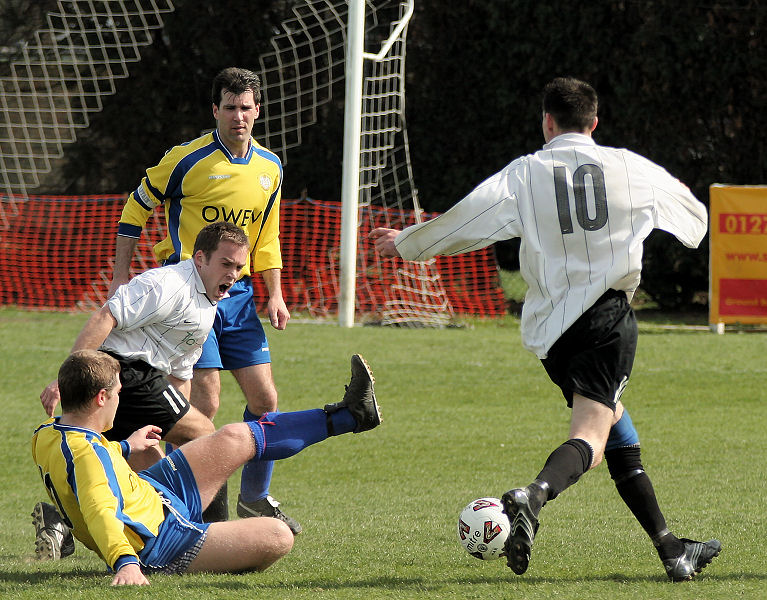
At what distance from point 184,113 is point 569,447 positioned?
15761 mm

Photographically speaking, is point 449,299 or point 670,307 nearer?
point 449,299

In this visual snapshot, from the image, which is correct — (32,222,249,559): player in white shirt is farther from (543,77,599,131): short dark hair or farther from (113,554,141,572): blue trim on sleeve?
(543,77,599,131): short dark hair

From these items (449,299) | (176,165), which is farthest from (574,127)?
(449,299)

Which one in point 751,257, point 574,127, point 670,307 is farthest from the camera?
point 670,307

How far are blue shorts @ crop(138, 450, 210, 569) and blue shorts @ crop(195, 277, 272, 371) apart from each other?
1209 millimetres

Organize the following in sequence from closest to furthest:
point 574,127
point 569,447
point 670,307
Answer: point 569,447 < point 574,127 < point 670,307

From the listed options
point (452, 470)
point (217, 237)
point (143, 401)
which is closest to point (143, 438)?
point (143, 401)

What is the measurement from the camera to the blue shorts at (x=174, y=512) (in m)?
4.18

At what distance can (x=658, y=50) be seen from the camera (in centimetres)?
1627

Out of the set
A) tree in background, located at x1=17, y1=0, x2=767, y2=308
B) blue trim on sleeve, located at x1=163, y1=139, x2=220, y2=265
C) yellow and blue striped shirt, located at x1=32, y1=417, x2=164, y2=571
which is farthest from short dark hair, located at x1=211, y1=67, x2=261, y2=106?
tree in background, located at x1=17, y1=0, x2=767, y2=308

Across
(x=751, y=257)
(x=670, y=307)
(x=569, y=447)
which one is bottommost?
(x=670, y=307)

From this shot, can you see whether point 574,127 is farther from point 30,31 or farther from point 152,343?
point 30,31

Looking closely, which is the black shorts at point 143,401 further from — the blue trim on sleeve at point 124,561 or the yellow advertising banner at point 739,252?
the yellow advertising banner at point 739,252

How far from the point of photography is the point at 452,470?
7.35m
